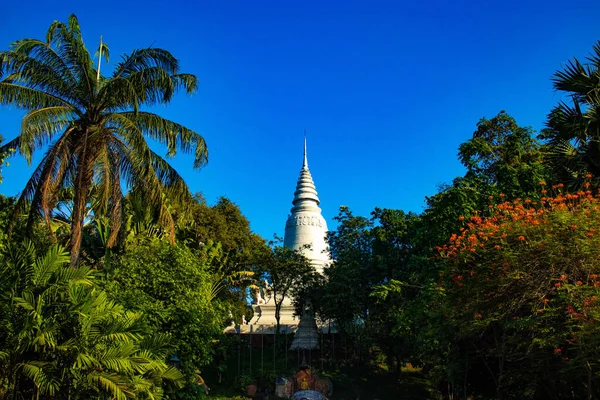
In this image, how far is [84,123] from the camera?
1247cm

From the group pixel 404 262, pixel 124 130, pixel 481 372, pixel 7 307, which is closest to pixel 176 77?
pixel 124 130

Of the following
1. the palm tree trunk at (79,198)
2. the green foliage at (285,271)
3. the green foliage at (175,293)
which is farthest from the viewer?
the green foliage at (285,271)

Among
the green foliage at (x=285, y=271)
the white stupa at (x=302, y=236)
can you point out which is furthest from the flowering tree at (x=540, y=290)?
the white stupa at (x=302, y=236)

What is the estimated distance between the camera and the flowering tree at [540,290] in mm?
8219

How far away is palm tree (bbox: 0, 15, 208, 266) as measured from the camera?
11742 millimetres

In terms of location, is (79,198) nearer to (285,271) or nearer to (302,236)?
(285,271)

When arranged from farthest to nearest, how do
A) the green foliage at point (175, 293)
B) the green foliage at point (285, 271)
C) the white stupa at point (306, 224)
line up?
1. the white stupa at point (306, 224)
2. the green foliage at point (285, 271)
3. the green foliage at point (175, 293)

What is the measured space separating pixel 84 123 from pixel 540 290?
418 inches

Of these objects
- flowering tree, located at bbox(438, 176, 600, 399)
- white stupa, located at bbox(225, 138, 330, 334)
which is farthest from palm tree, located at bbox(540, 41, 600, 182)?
white stupa, located at bbox(225, 138, 330, 334)

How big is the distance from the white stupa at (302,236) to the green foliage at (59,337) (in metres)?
22.0

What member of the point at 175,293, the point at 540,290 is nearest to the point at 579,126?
the point at 540,290

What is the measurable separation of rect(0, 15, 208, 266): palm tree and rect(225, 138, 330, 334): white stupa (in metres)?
18.8

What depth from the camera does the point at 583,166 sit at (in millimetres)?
11789

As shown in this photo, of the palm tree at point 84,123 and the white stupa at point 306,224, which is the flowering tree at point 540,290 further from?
the white stupa at point 306,224
